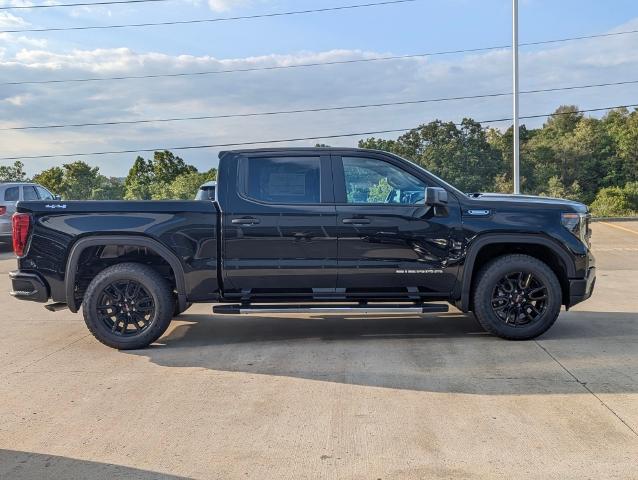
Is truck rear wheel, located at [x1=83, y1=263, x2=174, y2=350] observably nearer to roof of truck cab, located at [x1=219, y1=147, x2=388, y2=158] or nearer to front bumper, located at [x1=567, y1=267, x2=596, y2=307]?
roof of truck cab, located at [x1=219, y1=147, x2=388, y2=158]

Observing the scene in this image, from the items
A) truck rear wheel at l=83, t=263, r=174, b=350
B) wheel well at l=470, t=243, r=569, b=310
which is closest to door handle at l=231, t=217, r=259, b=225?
truck rear wheel at l=83, t=263, r=174, b=350

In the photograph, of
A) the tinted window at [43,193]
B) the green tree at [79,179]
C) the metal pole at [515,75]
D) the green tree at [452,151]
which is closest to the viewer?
the tinted window at [43,193]

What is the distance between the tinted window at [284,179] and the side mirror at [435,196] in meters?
1.07

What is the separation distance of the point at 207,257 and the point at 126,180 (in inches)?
1392

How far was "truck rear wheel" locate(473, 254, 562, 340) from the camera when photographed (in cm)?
596

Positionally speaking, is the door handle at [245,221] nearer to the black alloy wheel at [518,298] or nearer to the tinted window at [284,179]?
the tinted window at [284,179]

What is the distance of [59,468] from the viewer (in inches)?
135

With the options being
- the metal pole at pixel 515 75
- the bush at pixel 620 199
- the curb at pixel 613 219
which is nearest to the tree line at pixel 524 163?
the bush at pixel 620 199

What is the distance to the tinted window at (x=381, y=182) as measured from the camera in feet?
20.0

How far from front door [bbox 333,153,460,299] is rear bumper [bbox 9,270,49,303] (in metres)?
2.92

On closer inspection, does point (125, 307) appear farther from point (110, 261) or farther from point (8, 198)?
point (8, 198)

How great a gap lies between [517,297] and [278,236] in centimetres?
248

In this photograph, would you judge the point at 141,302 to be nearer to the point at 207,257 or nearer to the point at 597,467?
the point at 207,257

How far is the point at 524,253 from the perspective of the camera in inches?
246
